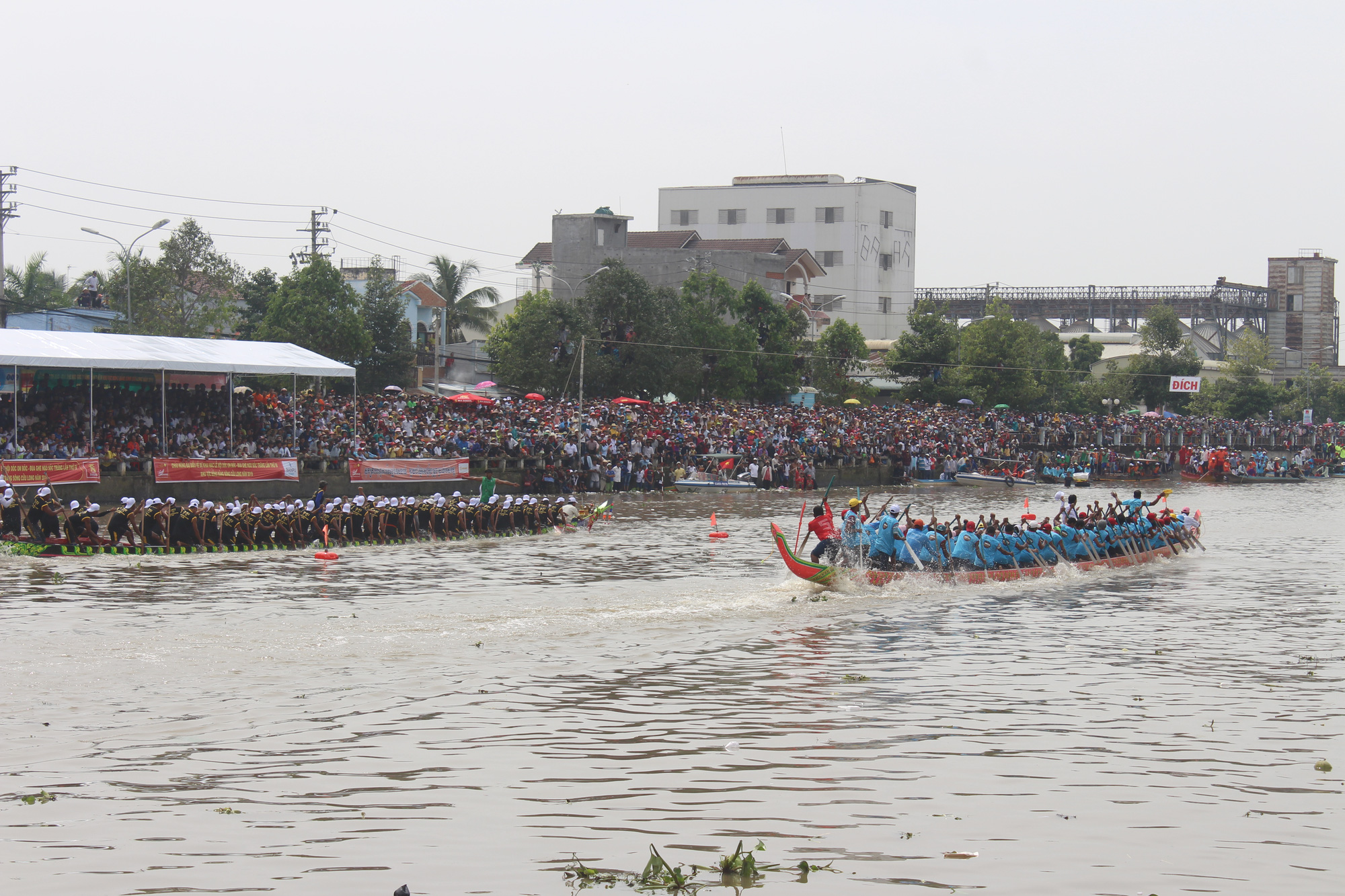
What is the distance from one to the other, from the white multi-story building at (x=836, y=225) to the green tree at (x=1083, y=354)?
13501 millimetres

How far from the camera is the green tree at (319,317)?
5103cm

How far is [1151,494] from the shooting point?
5356 centimetres

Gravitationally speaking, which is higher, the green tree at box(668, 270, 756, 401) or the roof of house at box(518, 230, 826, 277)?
the roof of house at box(518, 230, 826, 277)

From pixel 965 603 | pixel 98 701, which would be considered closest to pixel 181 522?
pixel 98 701

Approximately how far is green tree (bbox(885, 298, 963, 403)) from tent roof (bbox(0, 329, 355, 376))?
130 feet

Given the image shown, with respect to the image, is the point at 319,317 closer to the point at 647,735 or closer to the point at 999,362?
the point at 999,362

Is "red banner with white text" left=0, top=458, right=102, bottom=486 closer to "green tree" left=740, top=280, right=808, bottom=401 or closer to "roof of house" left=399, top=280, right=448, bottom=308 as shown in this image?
"green tree" left=740, top=280, right=808, bottom=401

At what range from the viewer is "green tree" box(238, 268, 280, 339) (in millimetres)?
61438

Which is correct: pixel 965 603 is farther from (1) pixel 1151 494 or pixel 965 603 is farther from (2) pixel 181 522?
(1) pixel 1151 494

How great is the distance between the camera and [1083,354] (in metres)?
87.8

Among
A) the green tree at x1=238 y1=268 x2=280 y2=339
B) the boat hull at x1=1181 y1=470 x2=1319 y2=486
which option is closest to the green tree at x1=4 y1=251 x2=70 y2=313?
the green tree at x1=238 y1=268 x2=280 y2=339

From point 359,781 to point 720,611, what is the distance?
32.6 feet

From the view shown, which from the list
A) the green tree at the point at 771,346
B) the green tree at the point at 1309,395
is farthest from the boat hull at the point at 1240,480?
the green tree at the point at 1309,395

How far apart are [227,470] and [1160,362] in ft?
A: 221
